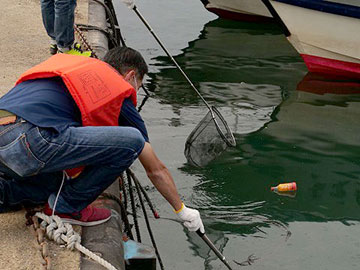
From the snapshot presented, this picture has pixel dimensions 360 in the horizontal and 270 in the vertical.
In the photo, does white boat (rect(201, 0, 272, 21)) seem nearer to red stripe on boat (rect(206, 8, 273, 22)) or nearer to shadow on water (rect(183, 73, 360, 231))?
red stripe on boat (rect(206, 8, 273, 22))

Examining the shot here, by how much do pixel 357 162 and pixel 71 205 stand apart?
4.77m

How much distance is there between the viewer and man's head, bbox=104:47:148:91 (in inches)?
163

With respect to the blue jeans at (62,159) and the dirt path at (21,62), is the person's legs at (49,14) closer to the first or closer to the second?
the dirt path at (21,62)

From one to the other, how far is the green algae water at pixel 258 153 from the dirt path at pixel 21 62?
5.52 feet

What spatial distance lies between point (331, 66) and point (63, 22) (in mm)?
5513

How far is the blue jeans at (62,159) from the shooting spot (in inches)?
147

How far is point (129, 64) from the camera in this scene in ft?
13.6

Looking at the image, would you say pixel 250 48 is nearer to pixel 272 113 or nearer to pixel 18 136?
pixel 272 113

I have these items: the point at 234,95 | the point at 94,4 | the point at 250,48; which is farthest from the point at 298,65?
the point at 94,4

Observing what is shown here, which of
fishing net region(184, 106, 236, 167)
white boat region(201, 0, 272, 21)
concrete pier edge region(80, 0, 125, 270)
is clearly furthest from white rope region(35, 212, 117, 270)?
white boat region(201, 0, 272, 21)

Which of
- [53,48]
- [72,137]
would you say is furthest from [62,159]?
[53,48]

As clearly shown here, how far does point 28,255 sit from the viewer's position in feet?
12.3

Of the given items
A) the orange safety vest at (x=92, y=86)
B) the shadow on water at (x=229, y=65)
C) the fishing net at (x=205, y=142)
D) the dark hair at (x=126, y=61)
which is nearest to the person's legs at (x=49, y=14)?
the fishing net at (x=205, y=142)

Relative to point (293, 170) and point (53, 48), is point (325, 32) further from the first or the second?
point (53, 48)
